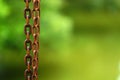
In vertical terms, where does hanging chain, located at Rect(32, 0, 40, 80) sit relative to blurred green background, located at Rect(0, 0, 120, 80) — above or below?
above

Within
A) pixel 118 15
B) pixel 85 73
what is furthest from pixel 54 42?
pixel 118 15

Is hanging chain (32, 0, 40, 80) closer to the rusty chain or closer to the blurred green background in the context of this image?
the rusty chain

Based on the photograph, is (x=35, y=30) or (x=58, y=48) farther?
(x=58, y=48)

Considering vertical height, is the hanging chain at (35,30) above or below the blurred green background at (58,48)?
above

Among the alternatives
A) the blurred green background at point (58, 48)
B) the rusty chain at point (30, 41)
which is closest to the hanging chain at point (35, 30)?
the rusty chain at point (30, 41)

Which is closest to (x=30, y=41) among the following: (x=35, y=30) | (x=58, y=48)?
(x=35, y=30)

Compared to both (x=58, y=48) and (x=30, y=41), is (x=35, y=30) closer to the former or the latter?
(x=30, y=41)

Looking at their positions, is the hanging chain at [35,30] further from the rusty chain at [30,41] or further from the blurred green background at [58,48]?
the blurred green background at [58,48]

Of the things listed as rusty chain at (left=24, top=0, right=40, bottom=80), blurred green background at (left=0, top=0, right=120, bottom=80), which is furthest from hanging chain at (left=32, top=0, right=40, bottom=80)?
blurred green background at (left=0, top=0, right=120, bottom=80)
